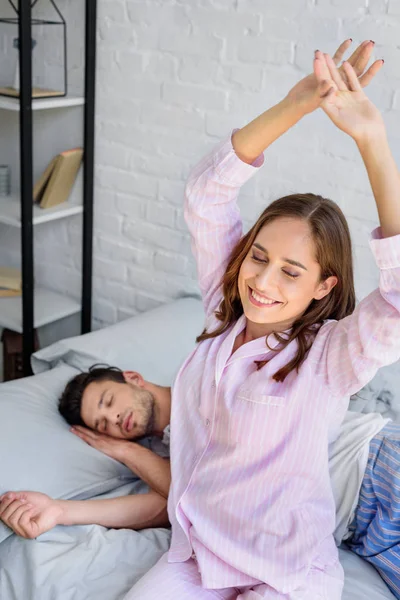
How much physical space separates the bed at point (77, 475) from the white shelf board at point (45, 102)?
0.73 meters

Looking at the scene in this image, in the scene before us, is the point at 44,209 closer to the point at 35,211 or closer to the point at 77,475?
the point at 35,211

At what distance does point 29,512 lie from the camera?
4.99 feet

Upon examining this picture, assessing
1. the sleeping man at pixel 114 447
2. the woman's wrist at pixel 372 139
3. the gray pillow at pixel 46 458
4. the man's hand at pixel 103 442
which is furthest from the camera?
the man's hand at pixel 103 442

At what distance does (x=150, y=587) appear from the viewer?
4.33 ft

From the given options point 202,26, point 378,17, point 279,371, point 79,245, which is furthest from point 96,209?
point 279,371

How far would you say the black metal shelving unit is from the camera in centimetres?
218

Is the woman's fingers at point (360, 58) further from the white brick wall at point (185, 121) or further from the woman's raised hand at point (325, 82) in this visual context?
the white brick wall at point (185, 121)

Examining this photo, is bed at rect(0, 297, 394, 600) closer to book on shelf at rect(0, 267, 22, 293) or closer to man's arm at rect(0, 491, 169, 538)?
man's arm at rect(0, 491, 169, 538)

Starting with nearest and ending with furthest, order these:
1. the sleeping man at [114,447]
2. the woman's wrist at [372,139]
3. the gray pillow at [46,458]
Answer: the woman's wrist at [372,139]
the sleeping man at [114,447]
the gray pillow at [46,458]

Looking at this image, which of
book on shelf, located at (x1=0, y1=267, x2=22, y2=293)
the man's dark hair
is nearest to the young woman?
the man's dark hair

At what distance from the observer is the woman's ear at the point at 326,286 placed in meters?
1.30

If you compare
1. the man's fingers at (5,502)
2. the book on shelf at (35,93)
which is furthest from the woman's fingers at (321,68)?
the book on shelf at (35,93)

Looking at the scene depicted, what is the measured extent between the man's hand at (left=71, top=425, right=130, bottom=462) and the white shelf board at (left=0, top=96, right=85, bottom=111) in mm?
1035

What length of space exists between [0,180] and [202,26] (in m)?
0.95
